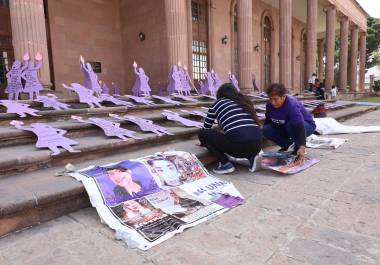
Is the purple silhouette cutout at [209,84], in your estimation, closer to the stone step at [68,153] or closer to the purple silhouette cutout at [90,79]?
the purple silhouette cutout at [90,79]

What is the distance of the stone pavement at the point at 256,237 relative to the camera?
2113 mm

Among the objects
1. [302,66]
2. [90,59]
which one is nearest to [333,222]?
[90,59]

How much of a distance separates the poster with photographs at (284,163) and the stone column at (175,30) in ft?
22.6

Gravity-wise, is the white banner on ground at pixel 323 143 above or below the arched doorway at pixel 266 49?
below

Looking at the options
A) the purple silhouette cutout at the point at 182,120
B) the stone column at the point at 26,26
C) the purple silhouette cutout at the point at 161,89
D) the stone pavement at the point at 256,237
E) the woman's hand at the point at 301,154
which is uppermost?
the stone column at the point at 26,26

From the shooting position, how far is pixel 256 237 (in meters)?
2.41

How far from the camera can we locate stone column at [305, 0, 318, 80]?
18.1m

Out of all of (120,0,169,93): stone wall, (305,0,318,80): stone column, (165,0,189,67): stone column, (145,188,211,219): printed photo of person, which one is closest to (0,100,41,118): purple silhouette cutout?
(145,188,211,219): printed photo of person

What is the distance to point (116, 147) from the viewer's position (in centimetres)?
438

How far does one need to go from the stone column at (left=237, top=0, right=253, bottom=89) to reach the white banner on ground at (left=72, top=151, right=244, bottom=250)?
10493mm

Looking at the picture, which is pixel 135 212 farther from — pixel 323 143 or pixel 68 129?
pixel 323 143

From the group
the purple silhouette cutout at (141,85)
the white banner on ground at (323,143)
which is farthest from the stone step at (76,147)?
the purple silhouette cutout at (141,85)

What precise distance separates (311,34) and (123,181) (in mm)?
18402

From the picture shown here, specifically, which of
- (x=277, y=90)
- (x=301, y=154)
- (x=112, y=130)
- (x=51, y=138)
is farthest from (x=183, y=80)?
(x=51, y=138)
